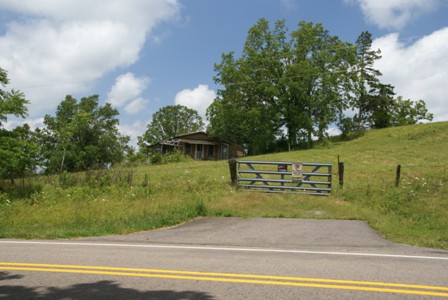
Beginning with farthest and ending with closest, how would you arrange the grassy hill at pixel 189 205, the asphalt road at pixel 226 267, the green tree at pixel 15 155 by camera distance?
the green tree at pixel 15 155 → the grassy hill at pixel 189 205 → the asphalt road at pixel 226 267

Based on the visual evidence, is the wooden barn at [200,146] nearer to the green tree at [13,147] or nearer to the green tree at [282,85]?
the green tree at [282,85]

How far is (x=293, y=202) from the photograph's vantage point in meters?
17.0

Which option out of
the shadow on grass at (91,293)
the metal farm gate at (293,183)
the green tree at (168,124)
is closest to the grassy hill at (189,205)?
the metal farm gate at (293,183)

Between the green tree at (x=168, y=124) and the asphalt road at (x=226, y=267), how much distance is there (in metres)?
84.9

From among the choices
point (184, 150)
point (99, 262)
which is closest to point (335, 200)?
point (99, 262)

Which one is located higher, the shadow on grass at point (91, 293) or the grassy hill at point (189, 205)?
the grassy hill at point (189, 205)

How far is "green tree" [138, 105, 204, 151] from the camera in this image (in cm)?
9569

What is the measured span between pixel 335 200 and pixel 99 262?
450 inches

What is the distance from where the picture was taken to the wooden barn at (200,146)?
6034 cm

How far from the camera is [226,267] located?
7379 mm

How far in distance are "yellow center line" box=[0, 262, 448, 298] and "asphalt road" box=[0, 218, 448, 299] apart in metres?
0.01

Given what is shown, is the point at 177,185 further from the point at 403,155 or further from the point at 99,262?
the point at 403,155

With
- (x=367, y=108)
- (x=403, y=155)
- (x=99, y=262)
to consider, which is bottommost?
(x=99, y=262)

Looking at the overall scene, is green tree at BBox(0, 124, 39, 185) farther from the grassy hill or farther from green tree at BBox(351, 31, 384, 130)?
green tree at BBox(351, 31, 384, 130)
